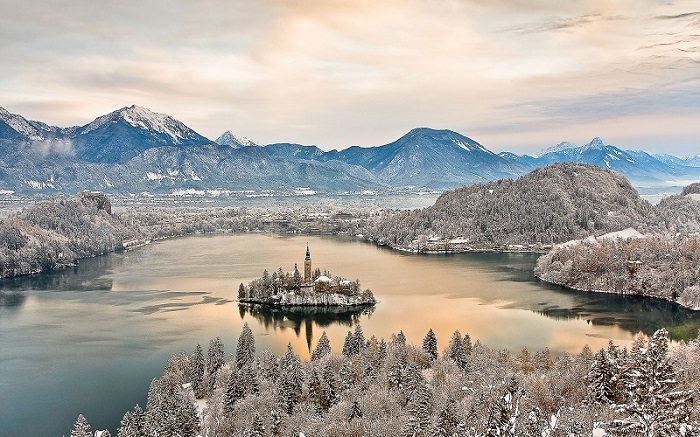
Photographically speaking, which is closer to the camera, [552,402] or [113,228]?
[552,402]

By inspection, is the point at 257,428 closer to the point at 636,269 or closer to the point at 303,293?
the point at 303,293

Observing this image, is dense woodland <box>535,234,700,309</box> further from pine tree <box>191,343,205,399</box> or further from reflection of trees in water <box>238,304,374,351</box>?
pine tree <box>191,343,205,399</box>

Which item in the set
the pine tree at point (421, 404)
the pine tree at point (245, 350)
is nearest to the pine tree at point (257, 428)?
the pine tree at point (421, 404)

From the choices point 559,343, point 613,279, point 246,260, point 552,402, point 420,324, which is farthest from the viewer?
point 246,260

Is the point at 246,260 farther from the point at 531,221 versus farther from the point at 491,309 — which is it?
the point at 531,221

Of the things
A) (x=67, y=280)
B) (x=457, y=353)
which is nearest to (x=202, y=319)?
(x=457, y=353)

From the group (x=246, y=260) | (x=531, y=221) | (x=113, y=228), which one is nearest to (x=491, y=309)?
(x=246, y=260)

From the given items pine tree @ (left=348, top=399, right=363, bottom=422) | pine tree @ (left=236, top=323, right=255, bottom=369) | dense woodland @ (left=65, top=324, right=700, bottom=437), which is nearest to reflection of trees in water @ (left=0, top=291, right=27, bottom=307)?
dense woodland @ (left=65, top=324, right=700, bottom=437)

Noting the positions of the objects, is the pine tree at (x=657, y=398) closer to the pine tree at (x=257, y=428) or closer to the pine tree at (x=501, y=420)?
the pine tree at (x=501, y=420)
